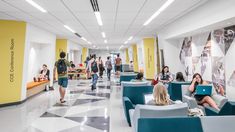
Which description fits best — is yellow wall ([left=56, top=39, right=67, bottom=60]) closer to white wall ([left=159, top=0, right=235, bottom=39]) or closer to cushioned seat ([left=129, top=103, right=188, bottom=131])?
white wall ([left=159, top=0, right=235, bottom=39])

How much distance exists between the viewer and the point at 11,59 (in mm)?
7383

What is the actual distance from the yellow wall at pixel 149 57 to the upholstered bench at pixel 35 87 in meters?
7.02

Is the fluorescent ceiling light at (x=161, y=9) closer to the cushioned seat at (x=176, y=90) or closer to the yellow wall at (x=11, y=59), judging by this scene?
the cushioned seat at (x=176, y=90)

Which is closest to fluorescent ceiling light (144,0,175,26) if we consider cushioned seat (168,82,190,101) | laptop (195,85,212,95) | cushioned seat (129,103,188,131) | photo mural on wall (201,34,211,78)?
photo mural on wall (201,34,211,78)

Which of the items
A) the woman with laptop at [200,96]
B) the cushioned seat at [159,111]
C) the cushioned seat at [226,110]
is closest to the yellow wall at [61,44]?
the woman with laptop at [200,96]

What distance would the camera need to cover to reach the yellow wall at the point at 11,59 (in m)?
7.24

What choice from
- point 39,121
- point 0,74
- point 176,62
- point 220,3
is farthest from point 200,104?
point 0,74

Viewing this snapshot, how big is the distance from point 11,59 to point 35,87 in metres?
2.24

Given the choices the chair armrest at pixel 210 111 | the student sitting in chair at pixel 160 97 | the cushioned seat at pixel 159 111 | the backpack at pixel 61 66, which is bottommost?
the chair armrest at pixel 210 111

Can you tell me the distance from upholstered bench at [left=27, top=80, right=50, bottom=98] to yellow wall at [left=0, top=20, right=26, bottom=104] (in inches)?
37.8

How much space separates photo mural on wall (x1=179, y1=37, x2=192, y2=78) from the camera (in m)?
9.23

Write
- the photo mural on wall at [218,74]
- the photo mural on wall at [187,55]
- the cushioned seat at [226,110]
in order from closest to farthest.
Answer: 1. the cushioned seat at [226,110]
2. the photo mural on wall at [218,74]
3. the photo mural on wall at [187,55]

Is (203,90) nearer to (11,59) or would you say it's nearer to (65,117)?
(65,117)

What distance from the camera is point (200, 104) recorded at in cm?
504
